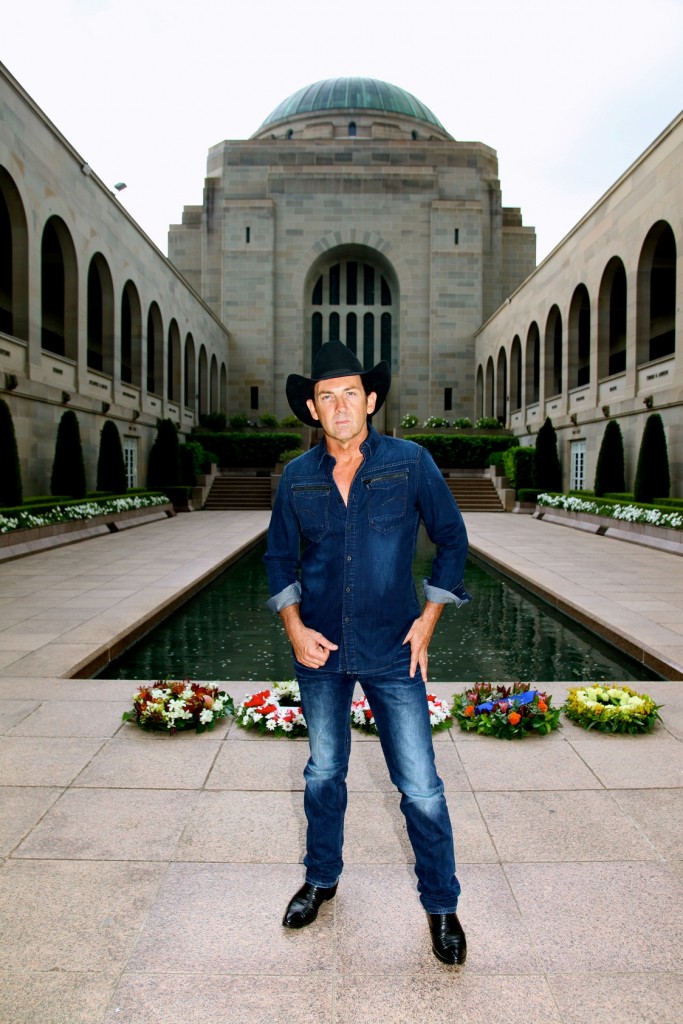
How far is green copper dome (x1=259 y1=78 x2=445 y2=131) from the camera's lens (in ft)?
172

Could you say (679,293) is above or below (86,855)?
above

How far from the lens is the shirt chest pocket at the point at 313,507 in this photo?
8.91 feet

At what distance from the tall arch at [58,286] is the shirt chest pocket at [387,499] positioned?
21042 millimetres

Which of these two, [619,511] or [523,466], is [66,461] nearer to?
[619,511]

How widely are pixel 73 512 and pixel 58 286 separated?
46.0 feet

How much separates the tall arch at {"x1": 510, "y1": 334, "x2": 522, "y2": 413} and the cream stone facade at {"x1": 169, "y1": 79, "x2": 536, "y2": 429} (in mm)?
6117

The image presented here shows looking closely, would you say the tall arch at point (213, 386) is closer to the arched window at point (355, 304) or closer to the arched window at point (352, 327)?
the arched window at point (355, 304)

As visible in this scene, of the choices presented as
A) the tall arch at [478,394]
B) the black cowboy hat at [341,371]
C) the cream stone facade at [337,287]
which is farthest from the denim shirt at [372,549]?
the tall arch at [478,394]

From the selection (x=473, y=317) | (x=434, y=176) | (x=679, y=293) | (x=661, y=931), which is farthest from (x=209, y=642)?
(x=434, y=176)

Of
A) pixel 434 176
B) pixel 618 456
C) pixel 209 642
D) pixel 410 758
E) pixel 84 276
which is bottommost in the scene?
pixel 209 642

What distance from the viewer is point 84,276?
2222 centimetres

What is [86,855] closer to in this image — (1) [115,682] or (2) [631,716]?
(1) [115,682]

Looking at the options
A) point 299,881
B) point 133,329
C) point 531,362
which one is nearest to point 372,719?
point 299,881

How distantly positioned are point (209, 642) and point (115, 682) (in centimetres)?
234
